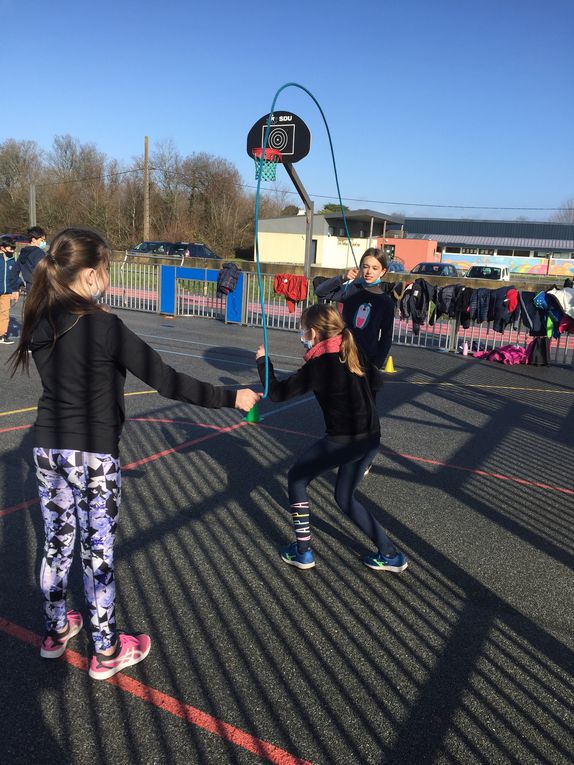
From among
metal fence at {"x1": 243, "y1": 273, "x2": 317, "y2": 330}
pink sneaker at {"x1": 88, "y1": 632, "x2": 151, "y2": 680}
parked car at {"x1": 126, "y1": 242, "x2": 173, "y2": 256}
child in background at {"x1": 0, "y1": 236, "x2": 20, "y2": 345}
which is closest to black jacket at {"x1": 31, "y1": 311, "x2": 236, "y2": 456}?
pink sneaker at {"x1": 88, "y1": 632, "x2": 151, "y2": 680}

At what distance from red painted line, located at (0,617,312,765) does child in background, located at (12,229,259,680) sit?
0.24 metres

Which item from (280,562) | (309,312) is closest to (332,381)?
(309,312)

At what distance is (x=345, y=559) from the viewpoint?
4.09 m

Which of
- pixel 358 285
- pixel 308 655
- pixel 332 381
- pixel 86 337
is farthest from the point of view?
pixel 358 285

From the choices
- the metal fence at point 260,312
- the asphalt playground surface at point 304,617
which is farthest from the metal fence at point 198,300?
the asphalt playground surface at point 304,617

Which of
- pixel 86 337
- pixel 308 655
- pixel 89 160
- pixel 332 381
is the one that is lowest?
pixel 308 655

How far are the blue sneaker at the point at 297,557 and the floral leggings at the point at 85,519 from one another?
1410 mm

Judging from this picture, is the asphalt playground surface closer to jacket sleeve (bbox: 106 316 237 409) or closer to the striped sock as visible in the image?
the striped sock

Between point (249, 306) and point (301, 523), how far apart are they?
1319cm

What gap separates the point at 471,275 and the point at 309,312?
30629 mm

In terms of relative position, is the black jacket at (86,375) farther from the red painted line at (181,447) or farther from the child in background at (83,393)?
the red painted line at (181,447)

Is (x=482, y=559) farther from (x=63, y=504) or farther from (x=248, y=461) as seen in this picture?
(x=63, y=504)

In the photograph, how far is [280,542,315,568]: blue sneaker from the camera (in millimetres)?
3914

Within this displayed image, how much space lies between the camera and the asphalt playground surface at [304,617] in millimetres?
2529
